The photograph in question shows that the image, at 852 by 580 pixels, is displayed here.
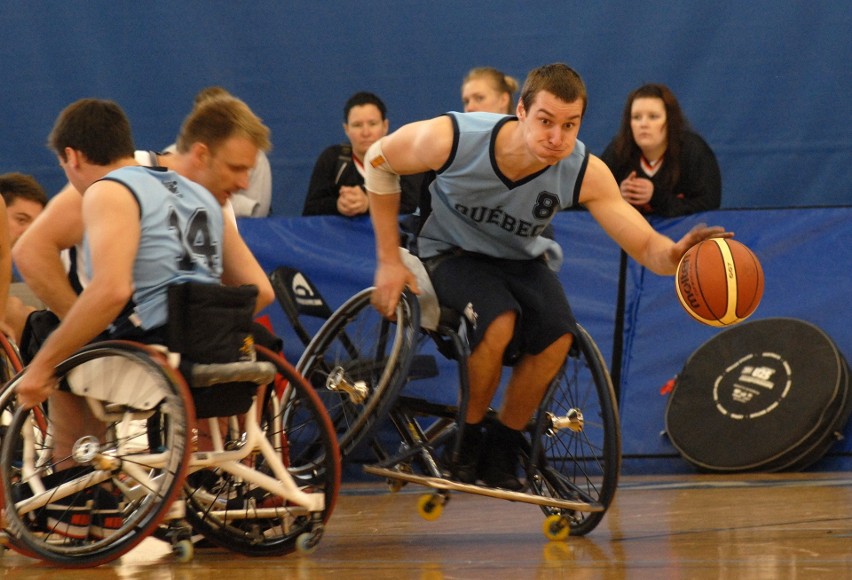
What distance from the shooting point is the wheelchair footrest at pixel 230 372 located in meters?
2.95

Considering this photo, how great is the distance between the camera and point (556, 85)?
3436mm

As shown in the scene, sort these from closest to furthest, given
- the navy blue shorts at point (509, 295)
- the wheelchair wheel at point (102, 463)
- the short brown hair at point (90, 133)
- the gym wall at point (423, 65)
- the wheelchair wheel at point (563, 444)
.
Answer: the wheelchair wheel at point (102, 463) < the short brown hair at point (90, 133) < the wheelchair wheel at point (563, 444) < the navy blue shorts at point (509, 295) < the gym wall at point (423, 65)

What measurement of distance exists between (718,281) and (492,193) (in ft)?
2.10

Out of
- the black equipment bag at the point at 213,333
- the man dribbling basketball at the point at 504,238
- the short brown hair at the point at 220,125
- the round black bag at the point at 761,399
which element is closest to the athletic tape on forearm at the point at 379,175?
the man dribbling basketball at the point at 504,238

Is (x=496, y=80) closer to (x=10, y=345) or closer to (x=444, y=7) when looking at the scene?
(x=444, y=7)

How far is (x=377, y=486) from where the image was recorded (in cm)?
513

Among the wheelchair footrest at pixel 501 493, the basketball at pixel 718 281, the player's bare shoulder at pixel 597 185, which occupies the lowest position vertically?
the wheelchair footrest at pixel 501 493

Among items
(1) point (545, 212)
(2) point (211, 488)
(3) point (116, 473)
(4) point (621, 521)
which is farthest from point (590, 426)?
(3) point (116, 473)

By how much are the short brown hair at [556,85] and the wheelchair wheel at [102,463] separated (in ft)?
4.08

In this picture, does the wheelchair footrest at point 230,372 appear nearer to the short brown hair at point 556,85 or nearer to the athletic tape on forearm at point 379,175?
the athletic tape on forearm at point 379,175

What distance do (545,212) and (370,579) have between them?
1.22 meters

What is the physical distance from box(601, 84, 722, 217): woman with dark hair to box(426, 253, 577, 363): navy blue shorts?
5.62 ft

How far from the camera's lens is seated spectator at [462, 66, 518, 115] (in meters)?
5.45

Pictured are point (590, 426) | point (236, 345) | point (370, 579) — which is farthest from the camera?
point (590, 426)
